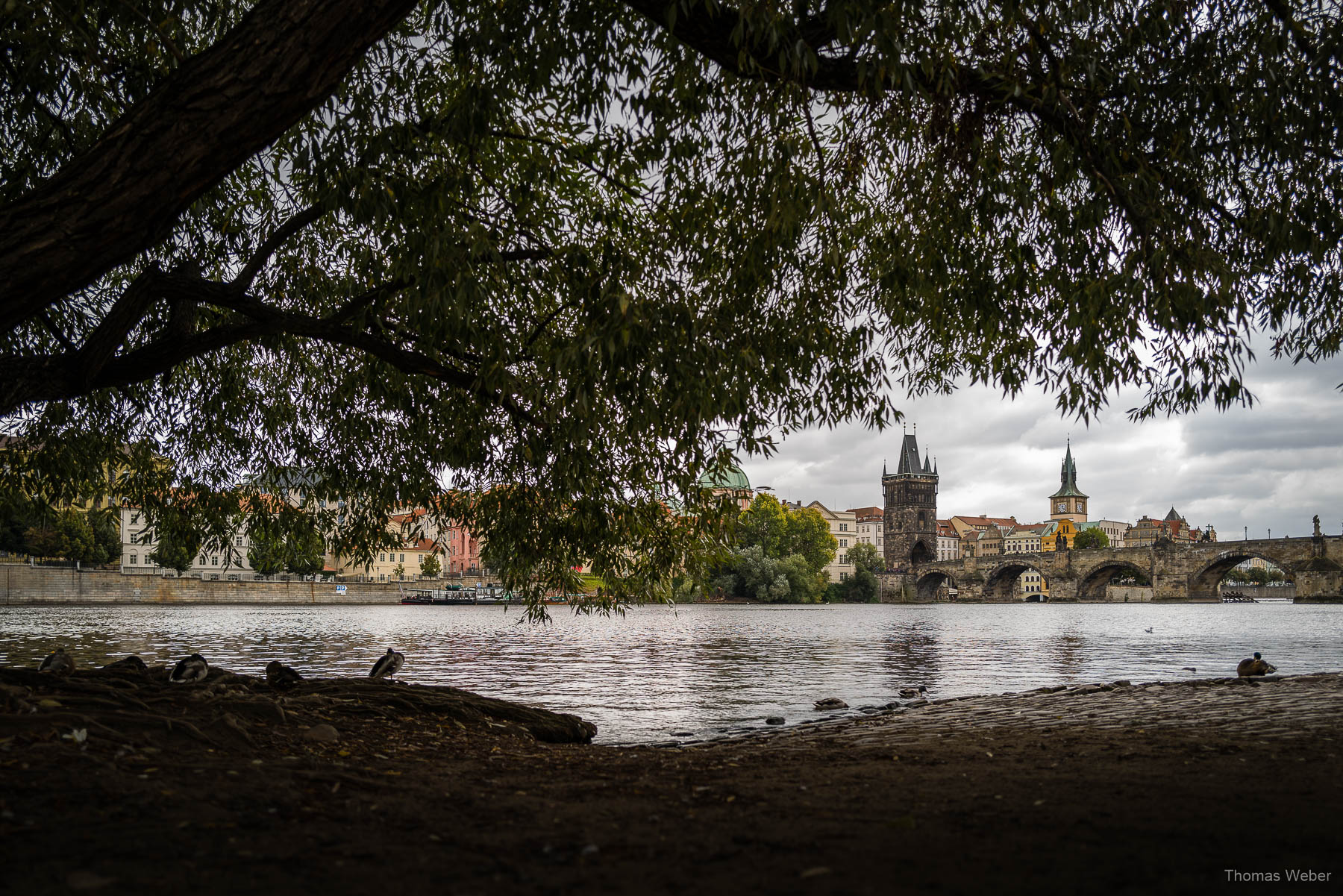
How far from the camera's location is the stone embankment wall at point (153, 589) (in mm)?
76000

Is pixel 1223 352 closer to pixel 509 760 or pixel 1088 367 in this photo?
pixel 1088 367

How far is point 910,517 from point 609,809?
17892cm

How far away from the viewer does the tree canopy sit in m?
Answer: 5.62

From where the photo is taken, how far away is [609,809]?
5.16m

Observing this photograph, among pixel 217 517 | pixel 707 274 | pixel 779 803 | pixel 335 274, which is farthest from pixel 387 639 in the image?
pixel 779 803

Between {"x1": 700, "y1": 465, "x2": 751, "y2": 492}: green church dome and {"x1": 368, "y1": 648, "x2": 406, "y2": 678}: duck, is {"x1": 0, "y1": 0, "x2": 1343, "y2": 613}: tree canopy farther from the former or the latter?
{"x1": 368, "y1": 648, "x2": 406, "y2": 678}: duck

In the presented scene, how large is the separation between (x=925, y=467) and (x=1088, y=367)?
611 feet

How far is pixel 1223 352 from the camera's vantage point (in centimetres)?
658

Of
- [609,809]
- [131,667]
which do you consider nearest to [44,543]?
[131,667]

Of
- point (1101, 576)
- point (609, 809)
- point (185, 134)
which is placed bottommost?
point (1101, 576)

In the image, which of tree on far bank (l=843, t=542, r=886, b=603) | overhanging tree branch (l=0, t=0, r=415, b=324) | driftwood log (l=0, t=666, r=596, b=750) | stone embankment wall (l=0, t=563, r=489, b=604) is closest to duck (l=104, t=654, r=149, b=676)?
driftwood log (l=0, t=666, r=596, b=750)

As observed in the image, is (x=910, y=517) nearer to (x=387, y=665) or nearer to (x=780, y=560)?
(x=780, y=560)

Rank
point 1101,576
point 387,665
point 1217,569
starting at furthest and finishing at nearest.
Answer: point 1101,576
point 1217,569
point 387,665

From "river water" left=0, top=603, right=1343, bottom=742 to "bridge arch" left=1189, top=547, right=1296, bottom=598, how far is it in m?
63.4
